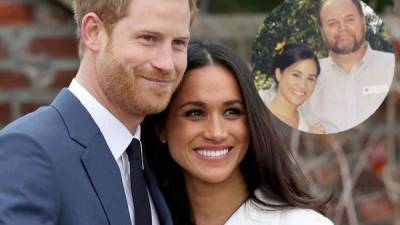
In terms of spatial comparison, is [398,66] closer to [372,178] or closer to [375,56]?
[372,178]

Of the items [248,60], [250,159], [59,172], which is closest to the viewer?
[59,172]

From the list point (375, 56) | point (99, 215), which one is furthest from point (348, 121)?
point (99, 215)

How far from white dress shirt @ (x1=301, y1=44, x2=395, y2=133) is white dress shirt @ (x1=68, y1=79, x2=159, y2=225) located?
0.52 meters

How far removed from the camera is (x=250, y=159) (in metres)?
3.06

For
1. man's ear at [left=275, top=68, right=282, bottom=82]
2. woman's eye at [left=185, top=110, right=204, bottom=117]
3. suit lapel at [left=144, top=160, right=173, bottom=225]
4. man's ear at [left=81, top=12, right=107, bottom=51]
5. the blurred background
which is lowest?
the blurred background

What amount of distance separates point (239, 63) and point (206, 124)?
0.19 metres

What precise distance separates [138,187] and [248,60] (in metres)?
1.68

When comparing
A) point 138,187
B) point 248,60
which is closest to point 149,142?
point 138,187

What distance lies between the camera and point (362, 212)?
4508 millimetres

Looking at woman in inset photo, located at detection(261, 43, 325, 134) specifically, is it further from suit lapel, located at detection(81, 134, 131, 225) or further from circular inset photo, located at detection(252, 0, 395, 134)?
suit lapel, located at detection(81, 134, 131, 225)

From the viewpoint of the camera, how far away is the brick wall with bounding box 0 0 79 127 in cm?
432

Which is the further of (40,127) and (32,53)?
(32,53)

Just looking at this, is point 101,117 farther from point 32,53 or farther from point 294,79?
point 32,53

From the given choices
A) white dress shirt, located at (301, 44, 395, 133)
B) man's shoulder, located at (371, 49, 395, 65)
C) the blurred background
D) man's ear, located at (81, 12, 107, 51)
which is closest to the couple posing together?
man's ear, located at (81, 12, 107, 51)
